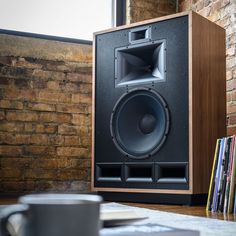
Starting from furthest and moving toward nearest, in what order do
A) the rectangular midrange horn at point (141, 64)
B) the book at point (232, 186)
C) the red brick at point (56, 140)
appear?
the red brick at point (56, 140) → the rectangular midrange horn at point (141, 64) → the book at point (232, 186)

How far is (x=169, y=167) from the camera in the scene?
1831 mm

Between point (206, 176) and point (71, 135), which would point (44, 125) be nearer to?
point (71, 135)

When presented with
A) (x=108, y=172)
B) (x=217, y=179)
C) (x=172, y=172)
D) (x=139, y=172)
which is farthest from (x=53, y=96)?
(x=217, y=179)

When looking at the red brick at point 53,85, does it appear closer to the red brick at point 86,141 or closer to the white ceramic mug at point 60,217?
the red brick at point 86,141

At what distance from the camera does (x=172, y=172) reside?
6.14 feet

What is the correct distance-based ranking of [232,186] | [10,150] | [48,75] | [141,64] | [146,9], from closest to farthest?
[232,186], [141,64], [10,150], [48,75], [146,9]

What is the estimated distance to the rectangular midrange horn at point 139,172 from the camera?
1.88 m

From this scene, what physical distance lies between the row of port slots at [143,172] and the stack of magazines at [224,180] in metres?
0.15

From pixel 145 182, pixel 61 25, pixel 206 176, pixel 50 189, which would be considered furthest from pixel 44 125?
pixel 206 176

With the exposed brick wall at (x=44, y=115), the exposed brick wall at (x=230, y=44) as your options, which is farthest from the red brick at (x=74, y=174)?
the exposed brick wall at (x=230, y=44)

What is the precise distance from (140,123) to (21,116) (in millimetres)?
670

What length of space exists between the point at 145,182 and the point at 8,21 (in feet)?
3.46

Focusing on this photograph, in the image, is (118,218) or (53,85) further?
(53,85)

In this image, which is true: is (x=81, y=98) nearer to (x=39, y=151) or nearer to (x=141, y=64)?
(x=39, y=151)
